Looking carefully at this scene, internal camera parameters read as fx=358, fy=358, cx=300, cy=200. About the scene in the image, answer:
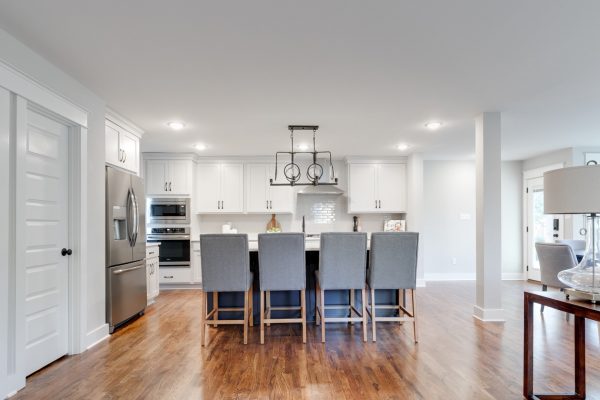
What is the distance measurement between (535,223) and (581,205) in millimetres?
5917

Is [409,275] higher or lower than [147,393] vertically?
higher

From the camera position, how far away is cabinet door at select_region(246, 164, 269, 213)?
Answer: 259 inches

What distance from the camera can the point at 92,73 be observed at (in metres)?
3.00

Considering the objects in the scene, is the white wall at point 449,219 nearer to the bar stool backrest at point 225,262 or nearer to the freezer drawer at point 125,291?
the bar stool backrest at point 225,262

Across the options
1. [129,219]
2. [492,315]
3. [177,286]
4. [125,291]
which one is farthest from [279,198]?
[492,315]

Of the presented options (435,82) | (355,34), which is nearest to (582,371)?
(435,82)

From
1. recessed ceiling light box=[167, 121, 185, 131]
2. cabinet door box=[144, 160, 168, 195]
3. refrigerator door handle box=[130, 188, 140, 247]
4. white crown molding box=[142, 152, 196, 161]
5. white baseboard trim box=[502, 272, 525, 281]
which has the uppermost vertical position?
recessed ceiling light box=[167, 121, 185, 131]

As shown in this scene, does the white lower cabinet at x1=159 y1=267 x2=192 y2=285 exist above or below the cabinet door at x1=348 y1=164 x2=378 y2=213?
below

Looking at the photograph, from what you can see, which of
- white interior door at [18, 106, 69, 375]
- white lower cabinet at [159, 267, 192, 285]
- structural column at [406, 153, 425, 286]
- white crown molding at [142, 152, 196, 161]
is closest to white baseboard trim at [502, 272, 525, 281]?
structural column at [406, 153, 425, 286]

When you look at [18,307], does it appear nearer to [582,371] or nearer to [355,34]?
[355,34]

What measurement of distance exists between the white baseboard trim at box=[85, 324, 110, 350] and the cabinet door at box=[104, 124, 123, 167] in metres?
1.69

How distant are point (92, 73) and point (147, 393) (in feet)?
8.32

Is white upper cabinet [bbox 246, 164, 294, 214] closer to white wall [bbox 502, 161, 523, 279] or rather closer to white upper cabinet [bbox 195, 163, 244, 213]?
white upper cabinet [bbox 195, 163, 244, 213]

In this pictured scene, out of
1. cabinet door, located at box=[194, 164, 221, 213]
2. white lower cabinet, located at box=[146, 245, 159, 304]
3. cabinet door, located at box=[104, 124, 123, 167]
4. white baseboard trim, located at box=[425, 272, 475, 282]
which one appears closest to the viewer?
cabinet door, located at box=[104, 124, 123, 167]
